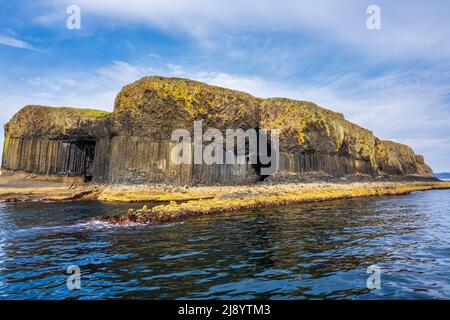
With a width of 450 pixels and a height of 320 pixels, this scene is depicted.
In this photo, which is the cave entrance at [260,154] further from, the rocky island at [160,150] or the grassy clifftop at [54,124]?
the grassy clifftop at [54,124]

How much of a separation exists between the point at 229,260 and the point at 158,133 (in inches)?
1517

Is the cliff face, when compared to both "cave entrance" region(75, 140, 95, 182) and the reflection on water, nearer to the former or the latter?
"cave entrance" region(75, 140, 95, 182)

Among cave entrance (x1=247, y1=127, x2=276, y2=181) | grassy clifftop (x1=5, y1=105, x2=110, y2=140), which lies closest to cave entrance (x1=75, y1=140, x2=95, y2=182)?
grassy clifftop (x1=5, y1=105, x2=110, y2=140)

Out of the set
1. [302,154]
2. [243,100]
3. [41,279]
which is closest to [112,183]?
[243,100]

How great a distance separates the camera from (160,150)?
47688 mm

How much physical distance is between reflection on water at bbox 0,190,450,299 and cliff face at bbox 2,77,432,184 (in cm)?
2765

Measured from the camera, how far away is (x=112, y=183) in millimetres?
47875

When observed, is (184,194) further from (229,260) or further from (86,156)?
(229,260)

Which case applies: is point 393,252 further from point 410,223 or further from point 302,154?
point 302,154

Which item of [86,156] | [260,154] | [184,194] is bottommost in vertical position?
[184,194]

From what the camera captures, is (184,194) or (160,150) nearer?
(184,194)

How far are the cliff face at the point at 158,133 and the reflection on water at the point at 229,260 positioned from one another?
2765cm

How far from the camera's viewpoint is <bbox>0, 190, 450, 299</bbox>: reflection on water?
28.9 feet

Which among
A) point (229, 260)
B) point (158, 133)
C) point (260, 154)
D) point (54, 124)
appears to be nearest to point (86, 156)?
point (54, 124)
